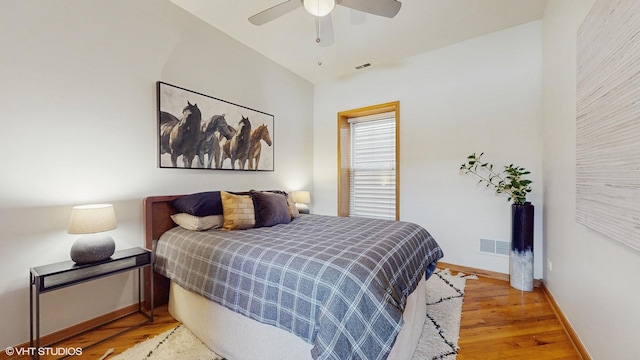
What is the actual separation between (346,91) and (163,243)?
3327 millimetres

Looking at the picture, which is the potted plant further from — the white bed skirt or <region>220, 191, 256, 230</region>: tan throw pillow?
<region>220, 191, 256, 230</region>: tan throw pillow

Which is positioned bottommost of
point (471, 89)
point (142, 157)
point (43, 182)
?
point (43, 182)

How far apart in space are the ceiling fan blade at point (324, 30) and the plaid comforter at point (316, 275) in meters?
1.74

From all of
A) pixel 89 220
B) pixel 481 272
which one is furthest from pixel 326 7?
pixel 481 272

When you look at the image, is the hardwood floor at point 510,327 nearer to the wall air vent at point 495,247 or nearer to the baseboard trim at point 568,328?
the baseboard trim at point 568,328

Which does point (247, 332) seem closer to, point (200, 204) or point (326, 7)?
point (200, 204)

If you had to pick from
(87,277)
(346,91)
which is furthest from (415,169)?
(87,277)

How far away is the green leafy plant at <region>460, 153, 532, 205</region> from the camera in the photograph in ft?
8.52

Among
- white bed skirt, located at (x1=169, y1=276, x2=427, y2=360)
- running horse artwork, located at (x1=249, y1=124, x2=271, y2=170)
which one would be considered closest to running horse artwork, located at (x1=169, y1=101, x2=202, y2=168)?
running horse artwork, located at (x1=249, y1=124, x2=271, y2=170)

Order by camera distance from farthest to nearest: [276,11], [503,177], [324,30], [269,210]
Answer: [503,177] < [269,210] < [324,30] < [276,11]

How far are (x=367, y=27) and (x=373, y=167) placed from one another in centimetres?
200

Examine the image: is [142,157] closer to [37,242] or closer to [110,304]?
[37,242]

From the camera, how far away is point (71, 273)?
5.37 feet

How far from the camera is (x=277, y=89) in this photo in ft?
12.2
